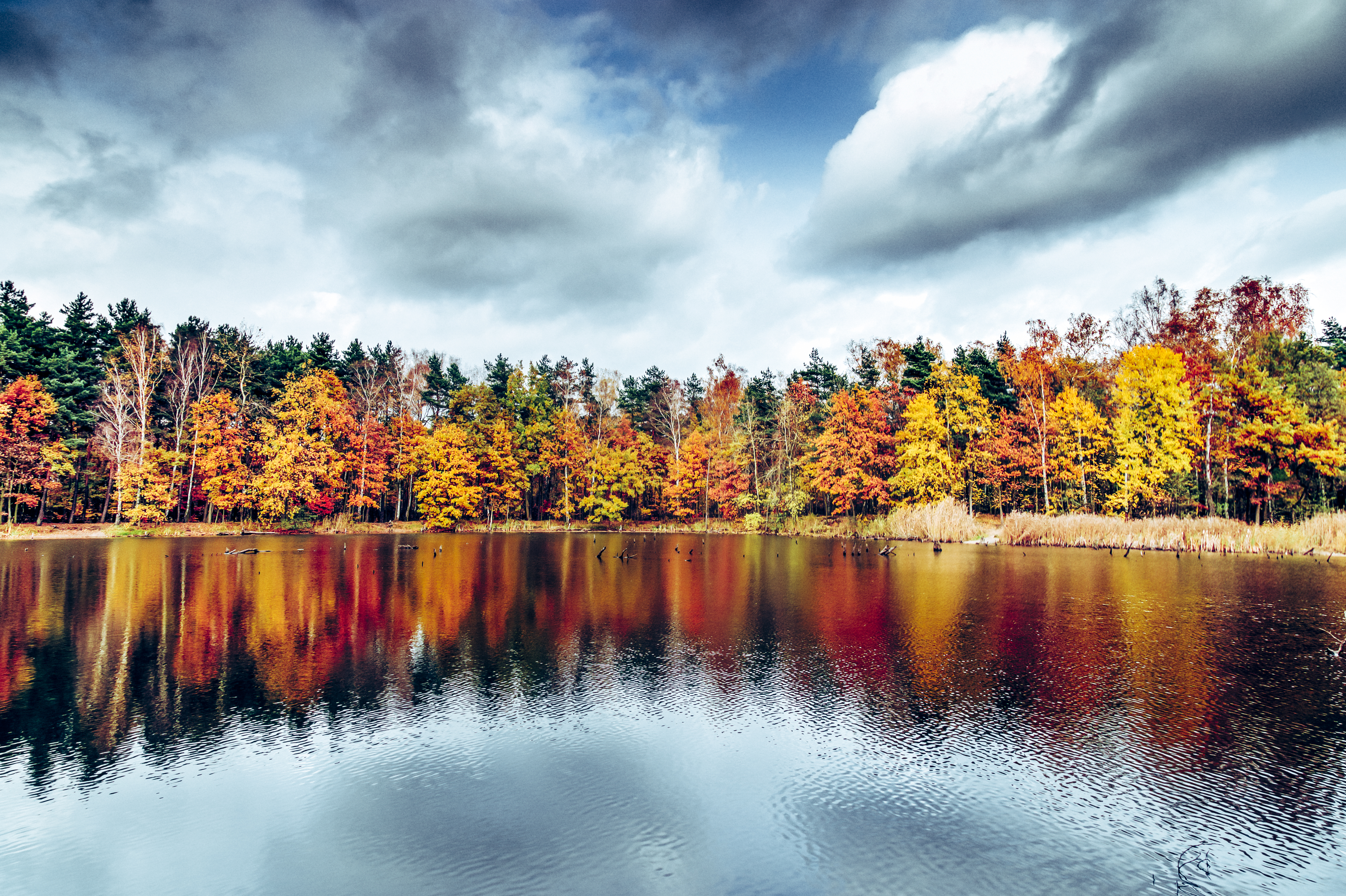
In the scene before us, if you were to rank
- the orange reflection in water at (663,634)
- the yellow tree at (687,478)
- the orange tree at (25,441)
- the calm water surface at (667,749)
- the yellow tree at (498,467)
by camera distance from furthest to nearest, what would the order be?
the yellow tree at (687,478), the yellow tree at (498,467), the orange tree at (25,441), the orange reflection in water at (663,634), the calm water surface at (667,749)

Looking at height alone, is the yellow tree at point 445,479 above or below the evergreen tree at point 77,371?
below

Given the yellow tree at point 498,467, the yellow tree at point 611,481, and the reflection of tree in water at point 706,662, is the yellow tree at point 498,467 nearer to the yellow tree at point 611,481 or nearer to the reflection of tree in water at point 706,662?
the yellow tree at point 611,481

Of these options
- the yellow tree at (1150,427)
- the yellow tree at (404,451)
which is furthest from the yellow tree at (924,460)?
the yellow tree at (404,451)

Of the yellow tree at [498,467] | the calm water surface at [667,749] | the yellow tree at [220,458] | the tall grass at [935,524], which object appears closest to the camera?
the calm water surface at [667,749]

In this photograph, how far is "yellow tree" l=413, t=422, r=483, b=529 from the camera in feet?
186

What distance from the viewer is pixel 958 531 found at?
4200 centimetres

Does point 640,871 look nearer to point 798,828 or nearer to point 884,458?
point 798,828

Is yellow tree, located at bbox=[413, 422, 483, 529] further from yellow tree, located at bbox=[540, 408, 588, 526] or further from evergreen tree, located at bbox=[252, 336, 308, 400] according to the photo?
evergreen tree, located at bbox=[252, 336, 308, 400]

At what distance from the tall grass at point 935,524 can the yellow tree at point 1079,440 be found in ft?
23.4

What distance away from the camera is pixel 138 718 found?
8773mm

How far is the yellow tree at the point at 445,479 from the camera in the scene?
186 feet

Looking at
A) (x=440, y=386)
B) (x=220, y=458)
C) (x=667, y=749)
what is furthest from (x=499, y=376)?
(x=667, y=749)

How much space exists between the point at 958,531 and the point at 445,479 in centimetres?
3865

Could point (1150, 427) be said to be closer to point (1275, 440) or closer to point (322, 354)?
point (1275, 440)
